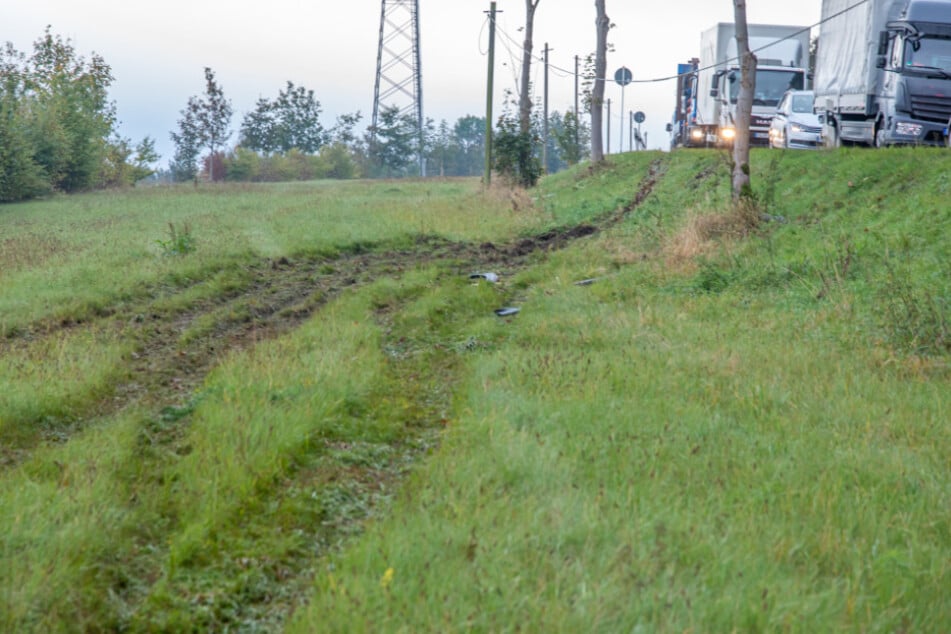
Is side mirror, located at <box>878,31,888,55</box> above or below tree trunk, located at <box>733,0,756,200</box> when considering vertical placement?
above

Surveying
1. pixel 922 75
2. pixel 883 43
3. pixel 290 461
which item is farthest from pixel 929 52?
pixel 290 461

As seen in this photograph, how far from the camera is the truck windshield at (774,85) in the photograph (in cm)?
3231

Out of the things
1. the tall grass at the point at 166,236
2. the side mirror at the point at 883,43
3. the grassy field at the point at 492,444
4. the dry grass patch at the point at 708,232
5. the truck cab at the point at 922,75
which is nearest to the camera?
the grassy field at the point at 492,444

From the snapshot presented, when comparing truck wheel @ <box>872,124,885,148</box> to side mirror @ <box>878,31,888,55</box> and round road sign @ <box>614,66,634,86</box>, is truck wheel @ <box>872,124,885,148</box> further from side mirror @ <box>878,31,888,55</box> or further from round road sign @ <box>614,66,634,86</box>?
round road sign @ <box>614,66,634,86</box>

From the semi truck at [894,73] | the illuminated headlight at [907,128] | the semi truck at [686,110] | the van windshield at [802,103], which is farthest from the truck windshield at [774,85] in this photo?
the illuminated headlight at [907,128]

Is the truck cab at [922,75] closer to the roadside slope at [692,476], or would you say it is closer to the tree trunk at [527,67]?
the roadside slope at [692,476]

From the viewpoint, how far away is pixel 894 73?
20000 mm

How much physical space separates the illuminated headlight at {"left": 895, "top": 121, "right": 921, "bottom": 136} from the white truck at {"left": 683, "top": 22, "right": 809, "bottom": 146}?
37.4 feet

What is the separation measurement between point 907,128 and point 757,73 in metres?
13.4

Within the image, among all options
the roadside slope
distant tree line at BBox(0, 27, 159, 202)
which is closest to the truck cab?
the roadside slope

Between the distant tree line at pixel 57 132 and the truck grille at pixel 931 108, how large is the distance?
36354 mm

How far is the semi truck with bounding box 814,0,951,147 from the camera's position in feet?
64.2

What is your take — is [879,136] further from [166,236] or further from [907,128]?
[166,236]

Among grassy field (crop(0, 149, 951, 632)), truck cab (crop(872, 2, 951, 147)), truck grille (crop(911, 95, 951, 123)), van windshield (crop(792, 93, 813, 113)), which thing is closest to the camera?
grassy field (crop(0, 149, 951, 632))
